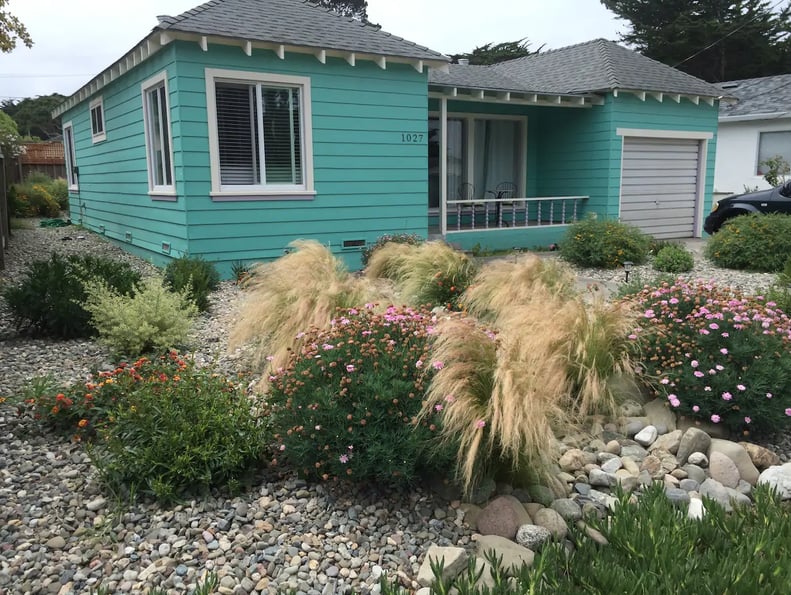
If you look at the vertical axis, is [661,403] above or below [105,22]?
below

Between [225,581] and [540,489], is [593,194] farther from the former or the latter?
[225,581]

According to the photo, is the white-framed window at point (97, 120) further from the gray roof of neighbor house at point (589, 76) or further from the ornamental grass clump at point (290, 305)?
the ornamental grass clump at point (290, 305)

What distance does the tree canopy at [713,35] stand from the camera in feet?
93.5

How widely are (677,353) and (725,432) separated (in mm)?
542

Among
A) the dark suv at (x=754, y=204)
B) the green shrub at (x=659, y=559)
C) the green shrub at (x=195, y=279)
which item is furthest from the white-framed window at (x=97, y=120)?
the green shrub at (x=659, y=559)

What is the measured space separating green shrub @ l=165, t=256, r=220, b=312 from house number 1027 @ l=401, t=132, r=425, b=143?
144 inches

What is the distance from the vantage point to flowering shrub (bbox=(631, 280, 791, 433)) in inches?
147

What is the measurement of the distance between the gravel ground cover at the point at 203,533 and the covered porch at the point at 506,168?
8.21m

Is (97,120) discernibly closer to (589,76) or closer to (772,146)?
(589,76)

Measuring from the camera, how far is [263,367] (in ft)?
15.6

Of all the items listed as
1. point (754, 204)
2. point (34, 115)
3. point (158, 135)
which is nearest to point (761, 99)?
point (754, 204)

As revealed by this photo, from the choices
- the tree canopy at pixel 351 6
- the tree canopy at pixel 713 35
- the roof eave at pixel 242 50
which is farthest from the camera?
the tree canopy at pixel 351 6

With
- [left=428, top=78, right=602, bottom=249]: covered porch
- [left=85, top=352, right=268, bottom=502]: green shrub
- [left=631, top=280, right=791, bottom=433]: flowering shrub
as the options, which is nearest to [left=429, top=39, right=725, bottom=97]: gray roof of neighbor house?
[left=428, top=78, right=602, bottom=249]: covered porch

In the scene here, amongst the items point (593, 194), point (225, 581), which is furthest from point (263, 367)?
point (593, 194)
